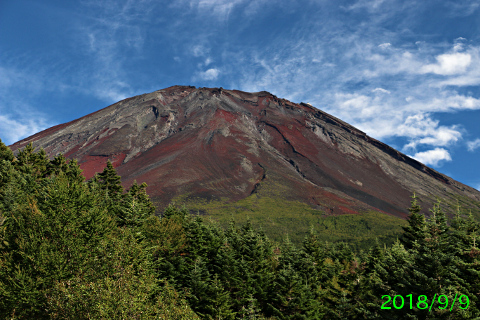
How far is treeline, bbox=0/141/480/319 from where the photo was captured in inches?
728

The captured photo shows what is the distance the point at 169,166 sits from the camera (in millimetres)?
196375

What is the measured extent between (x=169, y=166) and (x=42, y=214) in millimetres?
172571

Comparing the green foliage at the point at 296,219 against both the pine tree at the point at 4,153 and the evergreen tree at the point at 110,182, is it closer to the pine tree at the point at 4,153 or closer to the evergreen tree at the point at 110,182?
the evergreen tree at the point at 110,182

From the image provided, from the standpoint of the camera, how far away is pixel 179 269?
124 feet

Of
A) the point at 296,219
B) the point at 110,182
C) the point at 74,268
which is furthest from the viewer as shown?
the point at 296,219

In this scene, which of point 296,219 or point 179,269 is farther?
point 296,219

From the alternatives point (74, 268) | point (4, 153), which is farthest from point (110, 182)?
point (74, 268)

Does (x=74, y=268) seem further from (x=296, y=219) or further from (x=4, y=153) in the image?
(x=296, y=219)

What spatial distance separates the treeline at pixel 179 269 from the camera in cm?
1850

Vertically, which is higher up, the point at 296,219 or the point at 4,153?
the point at 296,219
